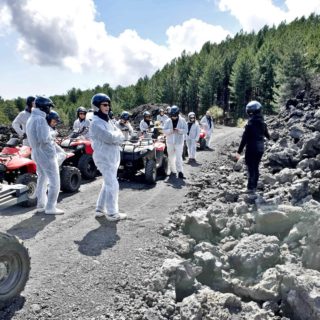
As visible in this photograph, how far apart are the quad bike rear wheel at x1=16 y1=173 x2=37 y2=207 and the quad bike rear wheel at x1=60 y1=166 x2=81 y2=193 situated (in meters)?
0.95

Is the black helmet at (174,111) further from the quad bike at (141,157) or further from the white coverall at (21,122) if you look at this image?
the white coverall at (21,122)

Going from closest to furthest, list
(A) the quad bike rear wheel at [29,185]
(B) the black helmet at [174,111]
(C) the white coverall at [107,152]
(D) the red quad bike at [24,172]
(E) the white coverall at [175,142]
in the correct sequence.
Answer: (C) the white coverall at [107,152], (A) the quad bike rear wheel at [29,185], (D) the red quad bike at [24,172], (B) the black helmet at [174,111], (E) the white coverall at [175,142]

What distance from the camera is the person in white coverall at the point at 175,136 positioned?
40.2 ft

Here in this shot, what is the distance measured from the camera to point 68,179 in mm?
9633

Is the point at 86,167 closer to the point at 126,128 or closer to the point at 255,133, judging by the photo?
the point at 126,128

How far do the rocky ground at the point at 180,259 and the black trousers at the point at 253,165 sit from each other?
271 mm

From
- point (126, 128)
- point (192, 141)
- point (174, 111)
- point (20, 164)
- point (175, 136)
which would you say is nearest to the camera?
point (20, 164)

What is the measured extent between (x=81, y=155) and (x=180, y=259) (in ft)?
20.3

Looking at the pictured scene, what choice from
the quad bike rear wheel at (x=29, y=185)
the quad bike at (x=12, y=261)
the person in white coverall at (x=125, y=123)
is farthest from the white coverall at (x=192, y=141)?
the quad bike at (x=12, y=261)

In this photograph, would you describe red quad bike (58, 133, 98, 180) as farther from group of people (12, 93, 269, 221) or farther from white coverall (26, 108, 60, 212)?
white coverall (26, 108, 60, 212)

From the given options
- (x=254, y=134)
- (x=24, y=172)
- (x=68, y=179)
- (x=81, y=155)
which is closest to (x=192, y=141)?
(x=81, y=155)

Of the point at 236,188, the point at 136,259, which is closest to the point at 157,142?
the point at 236,188

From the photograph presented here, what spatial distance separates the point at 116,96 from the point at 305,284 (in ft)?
335

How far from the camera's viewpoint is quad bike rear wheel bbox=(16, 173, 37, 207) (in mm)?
8359
